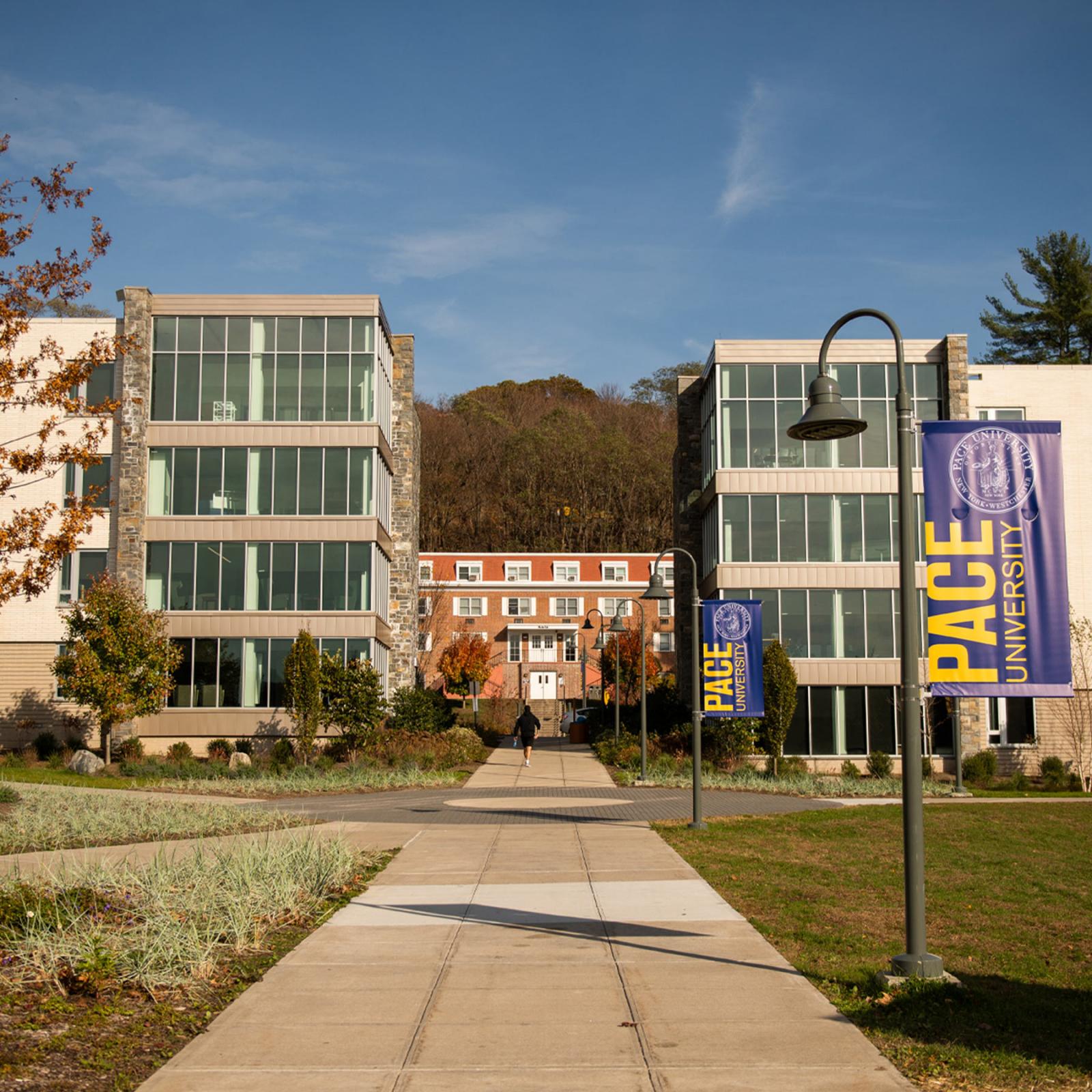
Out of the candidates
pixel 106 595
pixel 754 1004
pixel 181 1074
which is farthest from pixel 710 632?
pixel 181 1074

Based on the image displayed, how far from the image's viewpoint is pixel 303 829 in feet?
49.8

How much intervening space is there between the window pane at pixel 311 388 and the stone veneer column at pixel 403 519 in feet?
18.1

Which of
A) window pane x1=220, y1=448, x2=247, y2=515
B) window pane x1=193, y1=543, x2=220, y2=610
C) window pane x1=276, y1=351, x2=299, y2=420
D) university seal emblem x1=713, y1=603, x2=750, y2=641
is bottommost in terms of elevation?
university seal emblem x1=713, y1=603, x2=750, y2=641

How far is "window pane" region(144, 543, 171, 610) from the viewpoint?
3700 cm

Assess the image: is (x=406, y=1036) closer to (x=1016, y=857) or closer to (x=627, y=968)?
(x=627, y=968)

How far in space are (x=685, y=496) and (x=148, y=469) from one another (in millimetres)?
19348

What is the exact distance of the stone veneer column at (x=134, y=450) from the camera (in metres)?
36.7

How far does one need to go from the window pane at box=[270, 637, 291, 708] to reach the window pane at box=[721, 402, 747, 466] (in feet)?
50.1

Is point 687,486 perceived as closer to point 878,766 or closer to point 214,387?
point 878,766

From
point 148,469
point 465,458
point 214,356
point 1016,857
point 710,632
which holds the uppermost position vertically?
point 465,458

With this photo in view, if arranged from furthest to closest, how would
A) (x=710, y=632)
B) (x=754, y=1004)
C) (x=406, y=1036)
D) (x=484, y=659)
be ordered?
1. (x=484, y=659)
2. (x=710, y=632)
3. (x=754, y=1004)
4. (x=406, y=1036)

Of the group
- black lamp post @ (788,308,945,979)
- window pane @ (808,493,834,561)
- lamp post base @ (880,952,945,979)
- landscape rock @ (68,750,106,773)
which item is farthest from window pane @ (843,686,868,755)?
lamp post base @ (880,952,945,979)

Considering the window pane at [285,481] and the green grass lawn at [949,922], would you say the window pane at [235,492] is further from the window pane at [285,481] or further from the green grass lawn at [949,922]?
the green grass lawn at [949,922]

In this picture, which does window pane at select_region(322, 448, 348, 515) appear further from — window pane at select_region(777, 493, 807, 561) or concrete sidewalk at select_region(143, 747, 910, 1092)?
concrete sidewalk at select_region(143, 747, 910, 1092)
